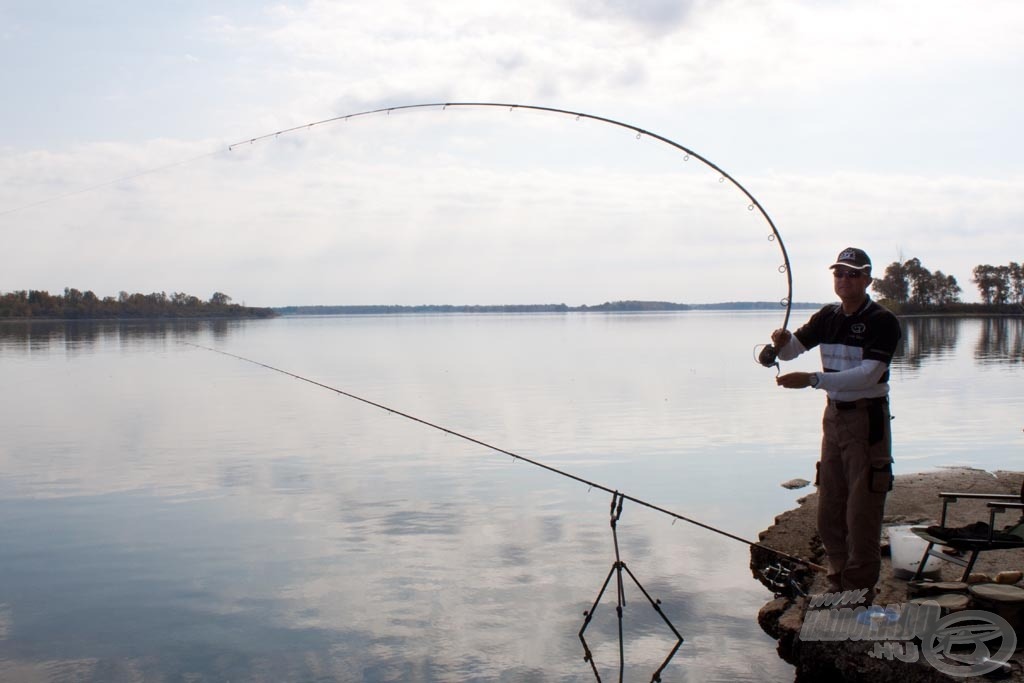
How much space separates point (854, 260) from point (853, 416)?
3.08 ft

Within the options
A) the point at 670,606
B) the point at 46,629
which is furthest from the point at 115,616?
the point at 670,606

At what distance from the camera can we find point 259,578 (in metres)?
9.09

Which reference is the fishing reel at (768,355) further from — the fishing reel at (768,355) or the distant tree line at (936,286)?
the distant tree line at (936,286)

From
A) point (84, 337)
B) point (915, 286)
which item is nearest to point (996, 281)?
point (915, 286)

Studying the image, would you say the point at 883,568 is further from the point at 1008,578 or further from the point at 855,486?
the point at 855,486

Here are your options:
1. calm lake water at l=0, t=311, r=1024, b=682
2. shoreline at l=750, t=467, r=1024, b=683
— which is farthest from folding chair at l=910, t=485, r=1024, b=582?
calm lake water at l=0, t=311, r=1024, b=682

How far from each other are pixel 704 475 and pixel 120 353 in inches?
1674

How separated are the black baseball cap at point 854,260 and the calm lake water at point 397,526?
115 inches

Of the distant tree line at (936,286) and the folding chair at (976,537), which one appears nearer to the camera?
the folding chair at (976,537)

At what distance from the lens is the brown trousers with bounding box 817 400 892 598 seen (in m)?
5.48

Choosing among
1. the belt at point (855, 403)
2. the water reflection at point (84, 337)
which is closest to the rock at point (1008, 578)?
the belt at point (855, 403)

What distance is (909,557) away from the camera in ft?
21.9

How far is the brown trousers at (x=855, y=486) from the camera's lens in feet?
18.0

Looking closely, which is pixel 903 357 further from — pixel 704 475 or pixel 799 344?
pixel 799 344
